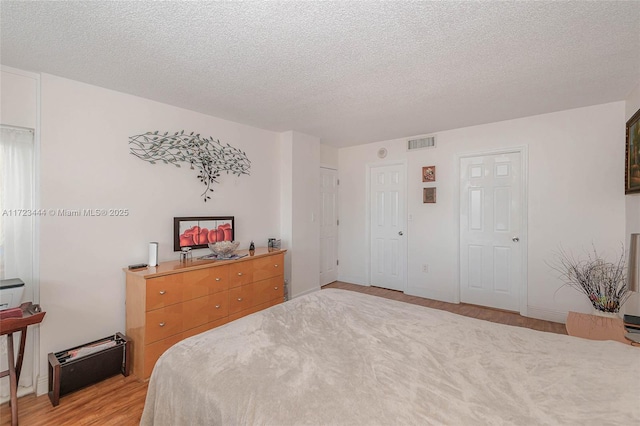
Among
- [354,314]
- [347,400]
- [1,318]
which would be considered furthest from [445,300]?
[1,318]

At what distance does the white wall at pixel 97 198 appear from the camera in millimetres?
2318

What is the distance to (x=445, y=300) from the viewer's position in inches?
164

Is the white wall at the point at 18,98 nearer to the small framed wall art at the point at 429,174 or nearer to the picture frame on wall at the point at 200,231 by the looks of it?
the picture frame on wall at the point at 200,231

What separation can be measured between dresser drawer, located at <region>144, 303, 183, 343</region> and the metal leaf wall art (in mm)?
1337

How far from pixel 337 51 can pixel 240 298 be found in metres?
2.56

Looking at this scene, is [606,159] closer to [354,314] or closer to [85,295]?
[354,314]

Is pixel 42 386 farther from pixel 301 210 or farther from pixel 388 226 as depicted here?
pixel 388 226

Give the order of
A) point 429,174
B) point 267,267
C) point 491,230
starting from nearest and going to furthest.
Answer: point 267,267 → point 491,230 → point 429,174

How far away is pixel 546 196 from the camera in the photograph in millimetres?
3441

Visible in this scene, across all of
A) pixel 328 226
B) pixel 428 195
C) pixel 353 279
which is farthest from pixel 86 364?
pixel 428 195

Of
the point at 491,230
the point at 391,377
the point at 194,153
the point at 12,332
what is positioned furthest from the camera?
the point at 491,230

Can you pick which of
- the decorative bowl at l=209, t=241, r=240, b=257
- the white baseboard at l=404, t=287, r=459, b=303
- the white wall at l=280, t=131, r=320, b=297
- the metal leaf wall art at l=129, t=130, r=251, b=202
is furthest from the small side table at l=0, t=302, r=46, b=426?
the white baseboard at l=404, t=287, r=459, b=303

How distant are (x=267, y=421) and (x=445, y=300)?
3816 mm

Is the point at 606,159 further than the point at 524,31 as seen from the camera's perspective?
Yes
